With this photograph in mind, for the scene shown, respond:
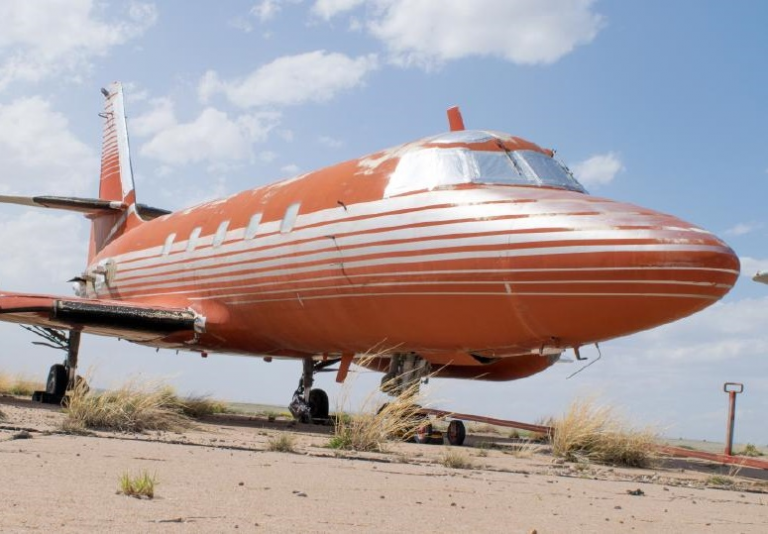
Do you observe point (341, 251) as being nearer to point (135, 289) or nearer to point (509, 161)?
point (509, 161)

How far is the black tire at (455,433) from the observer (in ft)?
34.7

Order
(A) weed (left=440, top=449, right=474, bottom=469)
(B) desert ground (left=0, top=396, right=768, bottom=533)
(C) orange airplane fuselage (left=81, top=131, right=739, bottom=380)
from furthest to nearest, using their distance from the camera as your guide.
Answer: (C) orange airplane fuselage (left=81, top=131, right=739, bottom=380), (A) weed (left=440, top=449, right=474, bottom=469), (B) desert ground (left=0, top=396, right=768, bottom=533)

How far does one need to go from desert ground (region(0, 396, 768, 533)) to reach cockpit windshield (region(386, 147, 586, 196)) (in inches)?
143

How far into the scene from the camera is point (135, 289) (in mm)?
17312

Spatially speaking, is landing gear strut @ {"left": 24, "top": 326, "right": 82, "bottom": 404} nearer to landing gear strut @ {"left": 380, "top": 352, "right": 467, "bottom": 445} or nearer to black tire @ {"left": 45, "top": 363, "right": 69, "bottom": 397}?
black tire @ {"left": 45, "top": 363, "right": 69, "bottom": 397}

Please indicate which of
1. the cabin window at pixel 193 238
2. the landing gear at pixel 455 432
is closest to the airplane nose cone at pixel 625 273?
the landing gear at pixel 455 432

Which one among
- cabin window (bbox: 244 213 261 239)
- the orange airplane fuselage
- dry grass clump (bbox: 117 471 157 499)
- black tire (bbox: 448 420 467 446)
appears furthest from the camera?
cabin window (bbox: 244 213 261 239)

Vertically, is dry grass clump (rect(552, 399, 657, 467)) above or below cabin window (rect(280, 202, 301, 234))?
below

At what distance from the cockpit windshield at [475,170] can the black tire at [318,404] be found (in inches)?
271

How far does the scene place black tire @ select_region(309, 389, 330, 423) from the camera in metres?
16.6

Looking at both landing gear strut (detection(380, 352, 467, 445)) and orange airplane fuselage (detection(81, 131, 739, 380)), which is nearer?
orange airplane fuselage (detection(81, 131, 739, 380))

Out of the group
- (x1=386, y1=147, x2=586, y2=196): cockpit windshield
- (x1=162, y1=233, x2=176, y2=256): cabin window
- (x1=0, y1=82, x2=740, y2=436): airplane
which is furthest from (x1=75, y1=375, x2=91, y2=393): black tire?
(x1=162, y1=233, x2=176, y2=256): cabin window

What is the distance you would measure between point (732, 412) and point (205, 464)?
796 centimetres

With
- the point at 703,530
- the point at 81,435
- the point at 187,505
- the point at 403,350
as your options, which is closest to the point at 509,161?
the point at 403,350
